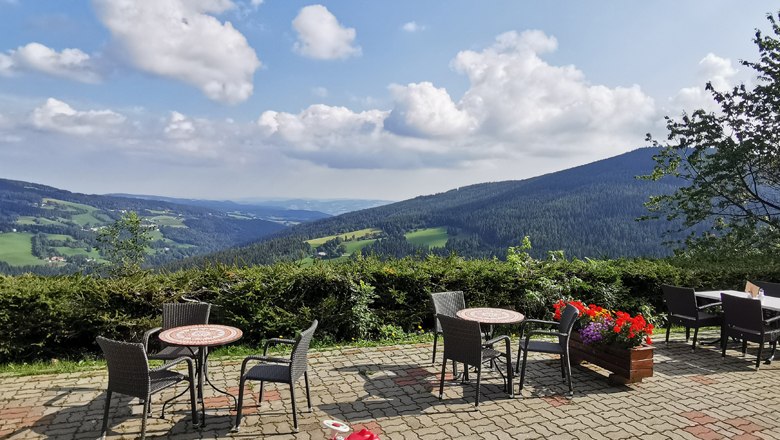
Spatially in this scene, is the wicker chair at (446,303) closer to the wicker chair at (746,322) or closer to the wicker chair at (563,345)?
the wicker chair at (563,345)

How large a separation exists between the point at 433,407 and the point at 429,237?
84.6 metres

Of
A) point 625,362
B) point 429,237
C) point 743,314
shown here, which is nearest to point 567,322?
point 625,362

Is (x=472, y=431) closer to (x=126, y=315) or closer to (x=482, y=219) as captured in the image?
(x=126, y=315)

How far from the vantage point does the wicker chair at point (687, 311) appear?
7742 millimetres

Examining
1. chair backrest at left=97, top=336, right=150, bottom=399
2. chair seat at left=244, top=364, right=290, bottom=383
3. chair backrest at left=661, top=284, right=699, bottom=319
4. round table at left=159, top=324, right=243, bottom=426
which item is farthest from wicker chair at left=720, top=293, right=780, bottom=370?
chair backrest at left=97, top=336, right=150, bottom=399

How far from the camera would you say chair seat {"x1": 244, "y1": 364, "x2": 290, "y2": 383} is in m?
4.61

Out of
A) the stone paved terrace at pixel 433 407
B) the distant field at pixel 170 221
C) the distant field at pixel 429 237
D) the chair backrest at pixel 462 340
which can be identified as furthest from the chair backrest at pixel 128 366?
the distant field at pixel 170 221

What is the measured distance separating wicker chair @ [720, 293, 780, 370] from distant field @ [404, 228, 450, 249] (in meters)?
73.7

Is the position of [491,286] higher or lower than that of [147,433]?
higher

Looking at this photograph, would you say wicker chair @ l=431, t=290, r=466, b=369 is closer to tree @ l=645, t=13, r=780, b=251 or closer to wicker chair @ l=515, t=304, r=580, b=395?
wicker chair @ l=515, t=304, r=580, b=395

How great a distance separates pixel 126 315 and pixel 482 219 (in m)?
89.9

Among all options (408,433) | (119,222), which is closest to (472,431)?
(408,433)

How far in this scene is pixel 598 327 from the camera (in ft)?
20.9

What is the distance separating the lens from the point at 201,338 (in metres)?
5.02
